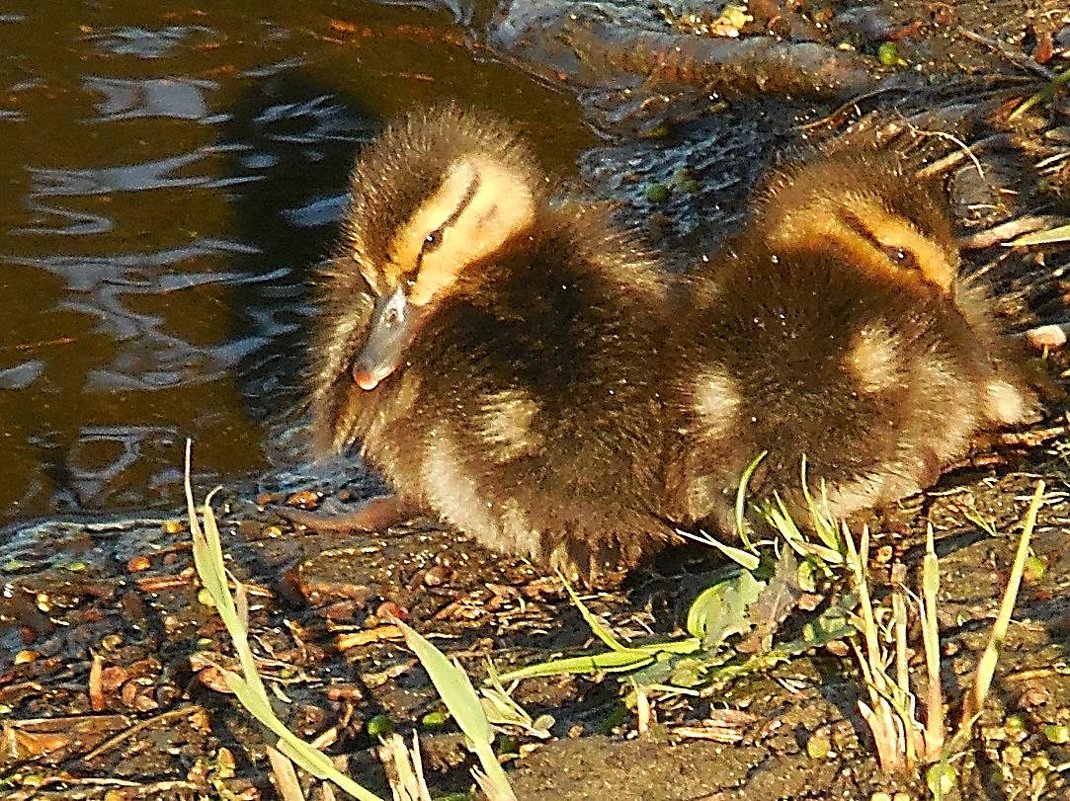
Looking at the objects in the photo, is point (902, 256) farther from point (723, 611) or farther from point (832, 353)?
point (723, 611)

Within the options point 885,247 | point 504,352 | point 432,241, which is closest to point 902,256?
point 885,247

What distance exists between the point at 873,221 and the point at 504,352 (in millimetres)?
657

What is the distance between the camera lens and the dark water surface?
3.65 metres

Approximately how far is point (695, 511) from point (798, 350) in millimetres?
344

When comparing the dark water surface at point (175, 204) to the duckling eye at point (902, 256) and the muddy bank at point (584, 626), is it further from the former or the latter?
the duckling eye at point (902, 256)

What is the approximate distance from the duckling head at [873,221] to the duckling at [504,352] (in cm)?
27

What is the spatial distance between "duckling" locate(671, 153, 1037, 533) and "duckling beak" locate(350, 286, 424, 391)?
48 centimetres

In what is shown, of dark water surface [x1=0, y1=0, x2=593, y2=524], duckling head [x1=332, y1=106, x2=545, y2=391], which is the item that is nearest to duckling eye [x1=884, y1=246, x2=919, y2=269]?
duckling head [x1=332, y1=106, x2=545, y2=391]

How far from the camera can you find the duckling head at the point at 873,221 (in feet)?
9.12

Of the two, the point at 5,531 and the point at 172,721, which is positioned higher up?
the point at 172,721

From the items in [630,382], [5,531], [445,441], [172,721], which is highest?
[630,382]

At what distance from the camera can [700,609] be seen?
7.68ft

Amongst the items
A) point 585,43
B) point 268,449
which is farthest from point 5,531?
point 585,43

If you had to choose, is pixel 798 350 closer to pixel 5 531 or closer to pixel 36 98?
pixel 5 531
